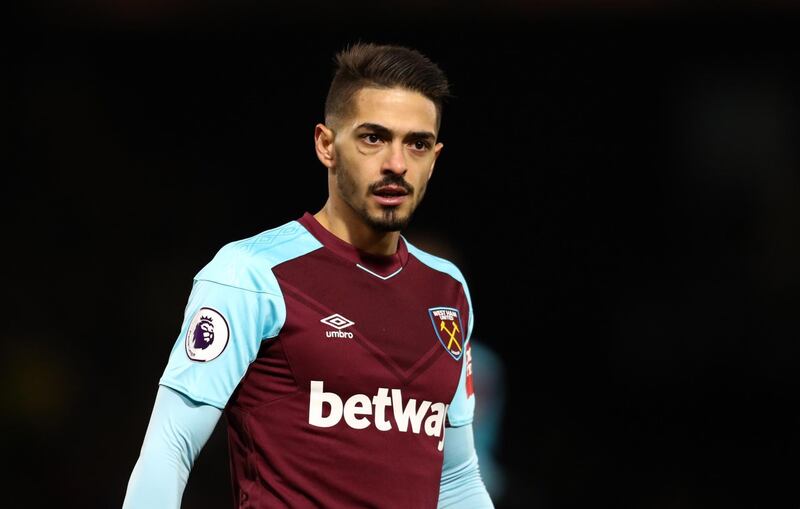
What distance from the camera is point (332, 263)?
262cm

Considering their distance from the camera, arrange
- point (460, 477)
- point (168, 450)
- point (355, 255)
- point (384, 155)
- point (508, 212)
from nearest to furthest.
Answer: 1. point (168, 450)
2. point (384, 155)
3. point (355, 255)
4. point (460, 477)
5. point (508, 212)

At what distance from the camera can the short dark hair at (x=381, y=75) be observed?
2605mm

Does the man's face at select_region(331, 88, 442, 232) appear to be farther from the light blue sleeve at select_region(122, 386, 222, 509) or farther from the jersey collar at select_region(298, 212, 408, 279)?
the light blue sleeve at select_region(122, 386, 222, 509)

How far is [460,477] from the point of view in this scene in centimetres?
Answer: 282

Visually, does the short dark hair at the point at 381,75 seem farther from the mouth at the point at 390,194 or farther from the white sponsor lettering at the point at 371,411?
the white sponsor lettering at the point at 371,411

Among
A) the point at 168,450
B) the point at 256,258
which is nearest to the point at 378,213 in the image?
the point at 256,258

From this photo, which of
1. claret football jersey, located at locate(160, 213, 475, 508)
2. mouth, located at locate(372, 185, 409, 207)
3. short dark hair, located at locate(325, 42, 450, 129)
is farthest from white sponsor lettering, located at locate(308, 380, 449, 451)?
short dark hair, located at locate(325, 42, 450, 129)

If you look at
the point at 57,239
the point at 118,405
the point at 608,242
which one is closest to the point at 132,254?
the point at 57,239

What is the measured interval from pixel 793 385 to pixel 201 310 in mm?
5043

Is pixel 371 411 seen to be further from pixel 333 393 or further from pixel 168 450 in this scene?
pixel 168 450

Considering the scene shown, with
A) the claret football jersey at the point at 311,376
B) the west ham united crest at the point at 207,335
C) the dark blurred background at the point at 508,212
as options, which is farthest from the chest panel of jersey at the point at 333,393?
the dark blurred background at the point at 508,212

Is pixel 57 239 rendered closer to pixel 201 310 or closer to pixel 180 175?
pixel 180 175

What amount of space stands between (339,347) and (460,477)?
58cm

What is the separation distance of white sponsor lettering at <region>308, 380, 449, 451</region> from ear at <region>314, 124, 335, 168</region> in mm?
564
